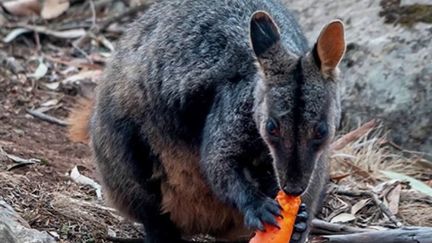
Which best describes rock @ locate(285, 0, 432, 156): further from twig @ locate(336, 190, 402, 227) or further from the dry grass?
twig @ locate(336, 190, 402, 227)

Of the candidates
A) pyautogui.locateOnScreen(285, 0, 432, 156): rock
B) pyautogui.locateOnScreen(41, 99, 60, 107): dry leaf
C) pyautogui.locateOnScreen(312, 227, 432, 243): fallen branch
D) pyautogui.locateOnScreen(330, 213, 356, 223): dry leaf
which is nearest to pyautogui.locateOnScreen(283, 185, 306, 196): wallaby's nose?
pyautogui.locateOnScreen(312, 227, 432, 243): fallen branch

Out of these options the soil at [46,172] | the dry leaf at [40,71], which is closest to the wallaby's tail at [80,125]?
the soil at [46,172]

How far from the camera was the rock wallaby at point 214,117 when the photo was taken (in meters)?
4.71

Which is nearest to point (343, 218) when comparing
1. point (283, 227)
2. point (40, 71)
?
point (283, 227)

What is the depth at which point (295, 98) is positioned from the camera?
15.3 ft

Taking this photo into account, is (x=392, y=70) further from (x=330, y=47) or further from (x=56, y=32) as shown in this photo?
(x=56, y=32)

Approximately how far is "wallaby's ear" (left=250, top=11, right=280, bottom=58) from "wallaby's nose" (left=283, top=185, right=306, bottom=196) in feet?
2.12

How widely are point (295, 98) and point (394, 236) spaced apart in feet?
3.64

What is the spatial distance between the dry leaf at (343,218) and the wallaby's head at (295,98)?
1.66 meters

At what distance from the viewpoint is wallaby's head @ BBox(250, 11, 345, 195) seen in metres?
4.59

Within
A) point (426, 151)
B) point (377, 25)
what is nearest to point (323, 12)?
point (377, 25)

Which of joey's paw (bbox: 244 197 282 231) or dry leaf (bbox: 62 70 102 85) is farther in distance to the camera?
dry leaf (bbox: 62 70 102 85)

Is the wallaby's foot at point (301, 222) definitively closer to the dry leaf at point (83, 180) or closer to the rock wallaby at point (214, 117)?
the rock wallaby at point (214, 117)

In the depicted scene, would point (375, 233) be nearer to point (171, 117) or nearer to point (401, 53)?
point (171, 117)
